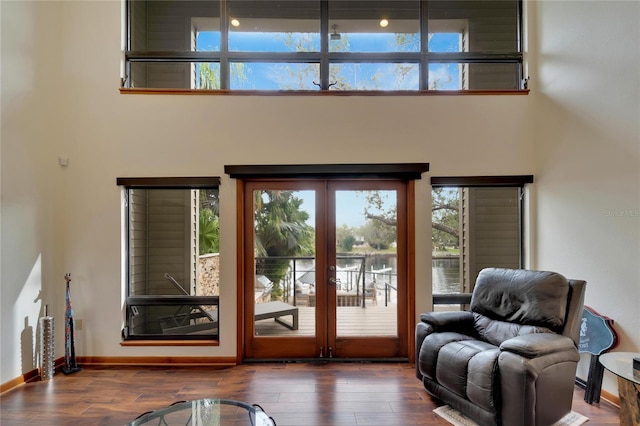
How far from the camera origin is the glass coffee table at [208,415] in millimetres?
2023

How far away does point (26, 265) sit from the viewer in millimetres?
3139

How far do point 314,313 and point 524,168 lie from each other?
2815 mm

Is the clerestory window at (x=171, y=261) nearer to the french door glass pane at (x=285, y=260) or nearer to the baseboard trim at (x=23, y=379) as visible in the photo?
the french door glass pane at (x=285, y=260)

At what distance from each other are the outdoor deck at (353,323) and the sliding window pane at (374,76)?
251 cm

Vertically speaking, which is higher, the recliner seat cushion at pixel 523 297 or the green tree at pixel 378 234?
the green tree at pixel 378 234

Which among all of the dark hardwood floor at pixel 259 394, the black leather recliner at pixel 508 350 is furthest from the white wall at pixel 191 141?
the black leather recliner at pixel 508 350

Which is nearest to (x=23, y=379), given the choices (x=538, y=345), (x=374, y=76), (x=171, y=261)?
(x=171, y=261)

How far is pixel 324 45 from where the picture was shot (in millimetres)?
3734

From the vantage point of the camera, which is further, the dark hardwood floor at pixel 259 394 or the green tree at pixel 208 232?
the green tree at pixel 208 232

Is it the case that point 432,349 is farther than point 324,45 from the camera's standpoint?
No

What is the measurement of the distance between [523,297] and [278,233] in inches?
93.9

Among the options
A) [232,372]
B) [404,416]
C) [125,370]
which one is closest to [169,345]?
[125,370]

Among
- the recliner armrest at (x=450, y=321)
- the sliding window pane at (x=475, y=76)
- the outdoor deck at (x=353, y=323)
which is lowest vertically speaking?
the outdoor deck at (x=353, y=323)

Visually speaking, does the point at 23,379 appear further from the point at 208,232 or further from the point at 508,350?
the point at 508,350
